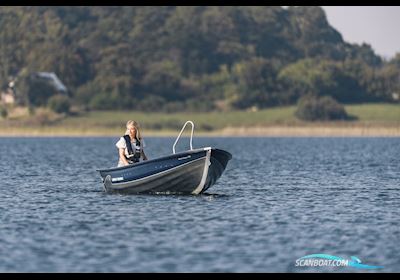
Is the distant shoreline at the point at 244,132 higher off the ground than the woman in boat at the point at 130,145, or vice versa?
the woman in boat at the point at 130,145

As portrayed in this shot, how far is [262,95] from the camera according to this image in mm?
193250

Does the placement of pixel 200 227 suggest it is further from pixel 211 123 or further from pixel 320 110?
pixel 320 110

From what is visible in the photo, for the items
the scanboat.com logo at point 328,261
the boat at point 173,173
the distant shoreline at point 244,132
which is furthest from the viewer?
the distant shoreline at point 244,132

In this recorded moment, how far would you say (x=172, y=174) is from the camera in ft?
126

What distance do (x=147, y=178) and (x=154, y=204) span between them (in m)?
2.09

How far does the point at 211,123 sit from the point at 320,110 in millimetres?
19731

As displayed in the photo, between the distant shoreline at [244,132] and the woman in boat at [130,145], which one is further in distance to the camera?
the distant shoreline at [244,132]

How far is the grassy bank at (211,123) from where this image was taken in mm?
168875

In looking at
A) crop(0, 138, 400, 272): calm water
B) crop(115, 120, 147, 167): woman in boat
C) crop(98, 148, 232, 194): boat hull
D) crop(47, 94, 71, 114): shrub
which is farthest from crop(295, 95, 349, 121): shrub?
crop(115, 120, 147, 167): woman in boat

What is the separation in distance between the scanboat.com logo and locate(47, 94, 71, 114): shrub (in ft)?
517

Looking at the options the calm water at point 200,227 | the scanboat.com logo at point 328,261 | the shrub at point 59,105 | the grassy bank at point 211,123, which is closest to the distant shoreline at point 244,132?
the grassy bank at point 211,123

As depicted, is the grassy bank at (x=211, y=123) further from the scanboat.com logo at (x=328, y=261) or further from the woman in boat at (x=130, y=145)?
the scanboat.com logo at (x=328, y=261)

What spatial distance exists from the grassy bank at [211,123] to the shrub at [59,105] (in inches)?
75.3

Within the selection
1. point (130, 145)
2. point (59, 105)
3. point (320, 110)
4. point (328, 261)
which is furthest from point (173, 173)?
point (320, 110)
